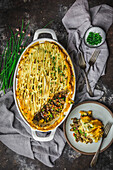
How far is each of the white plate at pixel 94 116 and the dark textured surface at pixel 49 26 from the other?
148mm

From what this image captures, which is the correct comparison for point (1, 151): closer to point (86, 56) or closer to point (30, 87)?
point (30, 87)

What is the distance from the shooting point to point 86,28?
242cm

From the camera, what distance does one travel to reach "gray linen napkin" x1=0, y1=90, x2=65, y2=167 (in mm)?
2482

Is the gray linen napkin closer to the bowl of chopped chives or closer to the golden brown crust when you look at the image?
the golden brown crust

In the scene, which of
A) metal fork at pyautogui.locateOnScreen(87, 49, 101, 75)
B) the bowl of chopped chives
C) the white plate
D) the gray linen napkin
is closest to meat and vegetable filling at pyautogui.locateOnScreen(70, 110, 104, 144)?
the white plate

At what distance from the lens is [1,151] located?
2635 millimetres

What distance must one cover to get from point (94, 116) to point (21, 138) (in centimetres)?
115

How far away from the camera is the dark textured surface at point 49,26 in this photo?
250 centimetres

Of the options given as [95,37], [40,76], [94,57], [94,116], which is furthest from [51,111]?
[95,37]

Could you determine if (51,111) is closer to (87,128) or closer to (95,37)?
(87,128)

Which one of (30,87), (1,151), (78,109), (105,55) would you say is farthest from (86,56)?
(1,151)

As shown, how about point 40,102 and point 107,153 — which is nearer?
point 40,102

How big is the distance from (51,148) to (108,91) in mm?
1226

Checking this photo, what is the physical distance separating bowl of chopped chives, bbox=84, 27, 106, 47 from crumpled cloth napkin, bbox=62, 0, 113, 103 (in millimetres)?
80
